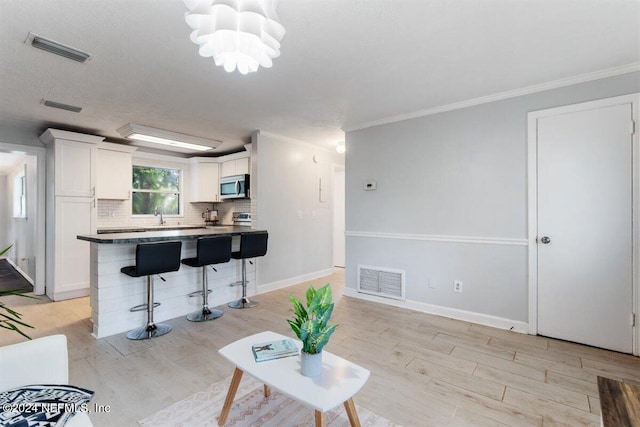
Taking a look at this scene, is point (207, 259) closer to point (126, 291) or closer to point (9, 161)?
point (126, 291)

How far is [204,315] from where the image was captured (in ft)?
11.2

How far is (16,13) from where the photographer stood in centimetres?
176

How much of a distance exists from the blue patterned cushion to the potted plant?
34.8 inches

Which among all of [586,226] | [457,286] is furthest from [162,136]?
[586,226]

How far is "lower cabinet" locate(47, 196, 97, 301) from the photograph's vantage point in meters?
4.06

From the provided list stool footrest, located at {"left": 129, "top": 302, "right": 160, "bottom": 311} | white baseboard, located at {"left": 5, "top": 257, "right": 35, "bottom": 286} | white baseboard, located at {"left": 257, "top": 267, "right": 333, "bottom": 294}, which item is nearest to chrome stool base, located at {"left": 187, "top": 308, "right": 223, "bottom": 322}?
stool footrest, located at {"left": 129, "top": 302, "right": 160, "bottom": 311}

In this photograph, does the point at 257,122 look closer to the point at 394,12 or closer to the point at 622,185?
the point at 394,12

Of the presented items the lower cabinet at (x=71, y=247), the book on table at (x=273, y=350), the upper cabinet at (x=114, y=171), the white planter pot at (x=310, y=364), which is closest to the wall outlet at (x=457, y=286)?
the book on table at (x=273, y=350)

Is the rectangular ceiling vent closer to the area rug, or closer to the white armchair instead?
the area rug

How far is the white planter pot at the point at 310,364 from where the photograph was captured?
1443mm

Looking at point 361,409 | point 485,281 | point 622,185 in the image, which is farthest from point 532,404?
point 622,185

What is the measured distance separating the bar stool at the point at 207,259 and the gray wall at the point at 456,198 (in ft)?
5.81

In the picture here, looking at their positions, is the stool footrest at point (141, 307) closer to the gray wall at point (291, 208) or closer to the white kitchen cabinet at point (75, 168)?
the gray wall at point (291, 208)

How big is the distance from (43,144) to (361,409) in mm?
5505
